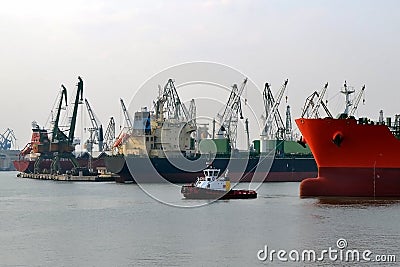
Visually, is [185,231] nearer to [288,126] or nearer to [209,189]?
[209,189]

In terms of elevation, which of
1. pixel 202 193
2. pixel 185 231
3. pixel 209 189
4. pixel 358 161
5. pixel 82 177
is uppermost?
pixel 358 161

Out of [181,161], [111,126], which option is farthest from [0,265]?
[111,126]

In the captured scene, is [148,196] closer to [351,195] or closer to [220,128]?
[351,195]

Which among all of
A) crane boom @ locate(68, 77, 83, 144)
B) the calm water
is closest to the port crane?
A: crane boom @ locate(68, 77, 83, 144)

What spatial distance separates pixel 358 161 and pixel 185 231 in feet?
48.6

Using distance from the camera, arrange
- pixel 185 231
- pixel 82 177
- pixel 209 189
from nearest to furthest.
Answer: pixel 185 231 → pixel 209 189 → pixel 82 177

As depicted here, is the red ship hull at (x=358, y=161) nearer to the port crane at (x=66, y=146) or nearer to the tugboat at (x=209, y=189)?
the tugboat at (x=209, y=189)

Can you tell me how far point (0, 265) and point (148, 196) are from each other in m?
25.1

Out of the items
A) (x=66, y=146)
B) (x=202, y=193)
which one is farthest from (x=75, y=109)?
(x=202, y=193)

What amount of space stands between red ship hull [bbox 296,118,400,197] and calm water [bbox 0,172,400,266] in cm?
173

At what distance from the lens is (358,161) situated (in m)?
38.1

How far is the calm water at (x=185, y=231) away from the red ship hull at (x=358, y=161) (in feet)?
5.69

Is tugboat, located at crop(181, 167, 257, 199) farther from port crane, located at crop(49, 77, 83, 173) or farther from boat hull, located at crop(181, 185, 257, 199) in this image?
port crane, located at crop(49, 77, 83, 173)

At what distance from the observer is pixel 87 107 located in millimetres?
99125
